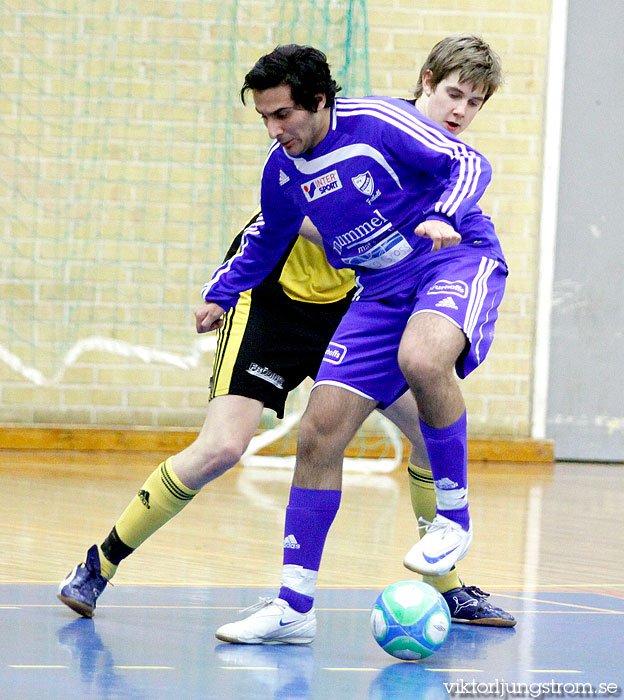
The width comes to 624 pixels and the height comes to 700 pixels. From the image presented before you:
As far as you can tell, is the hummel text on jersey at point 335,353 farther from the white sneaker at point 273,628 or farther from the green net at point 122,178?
the green net at point 122,178

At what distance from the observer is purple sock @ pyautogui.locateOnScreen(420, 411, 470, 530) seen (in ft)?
11.1

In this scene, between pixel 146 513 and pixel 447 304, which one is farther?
pixel 146 513

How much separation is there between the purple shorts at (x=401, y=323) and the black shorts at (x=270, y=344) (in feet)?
1.23

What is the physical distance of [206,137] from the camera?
930 centimetres

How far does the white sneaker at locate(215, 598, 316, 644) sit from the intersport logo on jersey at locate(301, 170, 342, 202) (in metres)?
1.12

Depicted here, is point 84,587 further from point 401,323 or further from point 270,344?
point 401,323

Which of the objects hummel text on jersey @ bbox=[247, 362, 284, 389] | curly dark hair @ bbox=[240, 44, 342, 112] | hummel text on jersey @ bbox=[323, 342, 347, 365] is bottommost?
hummel text on jersey @ bbox=[247, 362, 284, 389]

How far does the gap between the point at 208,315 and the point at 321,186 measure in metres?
0.62

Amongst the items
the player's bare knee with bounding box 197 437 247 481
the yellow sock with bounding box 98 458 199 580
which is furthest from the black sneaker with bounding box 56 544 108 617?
the player's bare knee with bounding box 197 437 247 481

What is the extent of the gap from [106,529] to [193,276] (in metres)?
3.94

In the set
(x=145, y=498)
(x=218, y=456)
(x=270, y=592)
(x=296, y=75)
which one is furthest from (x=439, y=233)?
(x=270, y=592)

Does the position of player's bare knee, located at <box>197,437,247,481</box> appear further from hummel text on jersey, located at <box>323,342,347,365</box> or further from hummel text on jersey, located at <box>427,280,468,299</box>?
hummel text on jersey, located at <box>427,280,468,299</box>

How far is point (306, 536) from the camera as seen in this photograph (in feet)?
11.3

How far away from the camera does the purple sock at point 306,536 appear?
3.45 m
